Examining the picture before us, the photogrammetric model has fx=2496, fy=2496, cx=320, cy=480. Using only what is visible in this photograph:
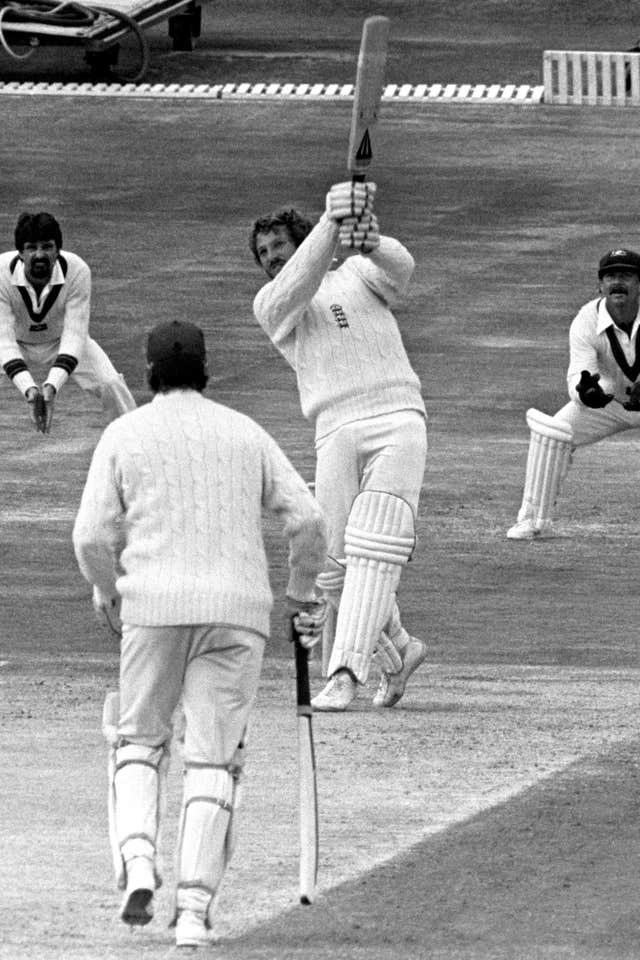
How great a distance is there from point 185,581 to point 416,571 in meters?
7.90

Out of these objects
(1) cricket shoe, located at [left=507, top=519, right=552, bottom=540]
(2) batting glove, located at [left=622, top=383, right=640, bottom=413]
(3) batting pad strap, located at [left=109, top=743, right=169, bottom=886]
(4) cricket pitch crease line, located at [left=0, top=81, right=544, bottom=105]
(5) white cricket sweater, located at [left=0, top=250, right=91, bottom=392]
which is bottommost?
(4) cricket pitch crease line, located at [left=0, top=81, right=544, bottom=105]

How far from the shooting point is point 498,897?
25.8 ft

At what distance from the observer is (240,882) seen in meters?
8.13

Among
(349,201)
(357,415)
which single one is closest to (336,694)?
(357,415)

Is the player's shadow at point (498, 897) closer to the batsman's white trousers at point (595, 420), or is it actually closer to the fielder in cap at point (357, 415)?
the fielder in cap at point (357, 415)

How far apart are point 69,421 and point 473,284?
634 centimetres

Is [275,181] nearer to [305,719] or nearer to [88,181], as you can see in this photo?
[88,181]

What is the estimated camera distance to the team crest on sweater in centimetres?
1094

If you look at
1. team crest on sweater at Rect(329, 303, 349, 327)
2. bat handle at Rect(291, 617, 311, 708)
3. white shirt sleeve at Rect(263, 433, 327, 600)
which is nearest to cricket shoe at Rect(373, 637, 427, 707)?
team crest on sweater at Rect(329, 303, 349, 327)

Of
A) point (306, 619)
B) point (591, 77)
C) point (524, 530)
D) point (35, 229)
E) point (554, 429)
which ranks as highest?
point (306, 619)

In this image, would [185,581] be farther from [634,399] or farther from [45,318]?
[45,318]

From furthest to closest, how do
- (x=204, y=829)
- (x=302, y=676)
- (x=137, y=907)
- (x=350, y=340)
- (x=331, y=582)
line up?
(x=331, y=582) → (x=350, y=340) → (x=302, y=676) → (x=204, y=829) → (x=137, y=907)

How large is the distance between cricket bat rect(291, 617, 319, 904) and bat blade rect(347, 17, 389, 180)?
2.88 m

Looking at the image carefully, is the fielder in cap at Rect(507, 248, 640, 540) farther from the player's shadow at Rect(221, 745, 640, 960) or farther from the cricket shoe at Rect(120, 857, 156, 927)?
the cricket shoe at Rect(120, 857, 156, 927)
